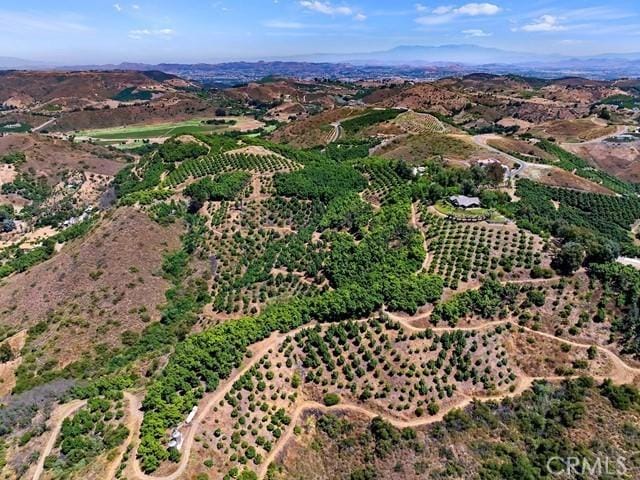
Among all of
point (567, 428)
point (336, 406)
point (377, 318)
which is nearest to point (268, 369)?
point (336, 406)

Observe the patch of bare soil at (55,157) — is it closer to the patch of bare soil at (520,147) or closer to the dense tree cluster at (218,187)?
the dense tree cluster at (218,187)

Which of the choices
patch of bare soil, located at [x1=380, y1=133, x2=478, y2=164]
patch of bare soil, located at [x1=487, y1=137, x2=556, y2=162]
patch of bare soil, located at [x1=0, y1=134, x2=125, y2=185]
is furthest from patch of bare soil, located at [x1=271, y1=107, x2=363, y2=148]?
patch of bare soil, located at [x1=0, y1=134, x2=125, y2=185]

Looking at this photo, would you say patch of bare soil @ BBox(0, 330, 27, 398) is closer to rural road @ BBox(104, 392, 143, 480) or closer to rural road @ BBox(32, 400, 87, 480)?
rural road @ BBox(32, 400, 87, 480)

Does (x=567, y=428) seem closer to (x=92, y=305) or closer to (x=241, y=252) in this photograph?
(x=241, y=252)

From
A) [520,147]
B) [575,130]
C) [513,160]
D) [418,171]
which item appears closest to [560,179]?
[513,160]

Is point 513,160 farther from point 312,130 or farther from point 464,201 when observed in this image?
point 312,130

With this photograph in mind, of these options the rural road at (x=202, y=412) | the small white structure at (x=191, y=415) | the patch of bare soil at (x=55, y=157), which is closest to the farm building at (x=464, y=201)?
the rural road at (x=202, y=412)
